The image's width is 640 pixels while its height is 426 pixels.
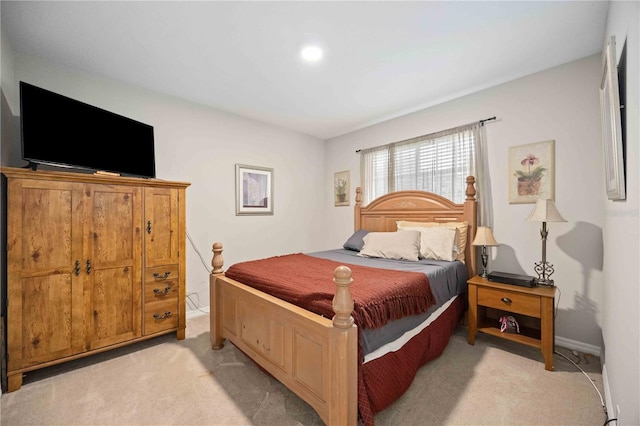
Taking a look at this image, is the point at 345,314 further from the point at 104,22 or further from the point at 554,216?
the point at 104,22

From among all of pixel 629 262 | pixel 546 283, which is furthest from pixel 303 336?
pixel 546 283

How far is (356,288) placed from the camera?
5.73 feet

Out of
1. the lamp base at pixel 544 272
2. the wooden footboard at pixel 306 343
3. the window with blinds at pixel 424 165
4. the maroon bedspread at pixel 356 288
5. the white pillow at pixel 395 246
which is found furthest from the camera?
the window with blinds at pixel 424 165

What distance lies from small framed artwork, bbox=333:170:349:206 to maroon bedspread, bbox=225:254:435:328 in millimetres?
2032

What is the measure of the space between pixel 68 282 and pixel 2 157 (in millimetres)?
1036

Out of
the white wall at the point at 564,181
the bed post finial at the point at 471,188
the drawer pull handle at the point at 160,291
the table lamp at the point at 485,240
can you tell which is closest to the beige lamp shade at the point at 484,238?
the table lamp at the point at 485,240

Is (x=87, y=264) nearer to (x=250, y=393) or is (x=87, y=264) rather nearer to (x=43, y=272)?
(x=43, y=272)

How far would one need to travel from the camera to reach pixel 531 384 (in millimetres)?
1831

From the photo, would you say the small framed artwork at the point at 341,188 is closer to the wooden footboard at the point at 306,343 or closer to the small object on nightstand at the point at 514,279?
the small object on nightstand at the point at 514,279

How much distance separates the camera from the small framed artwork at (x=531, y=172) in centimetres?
246

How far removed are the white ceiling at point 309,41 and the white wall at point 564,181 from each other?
0.61 feet

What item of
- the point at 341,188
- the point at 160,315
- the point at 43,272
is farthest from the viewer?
the point at 341,188

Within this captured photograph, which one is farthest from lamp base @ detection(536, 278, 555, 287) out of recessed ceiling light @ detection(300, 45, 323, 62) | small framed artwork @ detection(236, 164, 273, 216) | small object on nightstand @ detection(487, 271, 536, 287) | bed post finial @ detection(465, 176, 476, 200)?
small framed artwork @ detection(236, 164, 273, 216)

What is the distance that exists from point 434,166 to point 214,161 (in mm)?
2798
